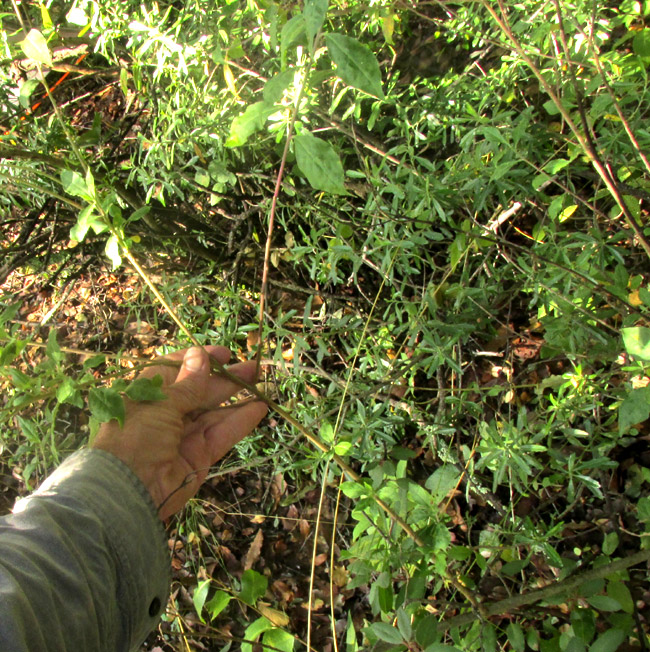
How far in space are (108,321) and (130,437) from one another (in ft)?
5.94

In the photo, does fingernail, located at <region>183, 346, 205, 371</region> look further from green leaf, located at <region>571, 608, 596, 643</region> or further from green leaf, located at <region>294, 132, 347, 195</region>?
green leaf, located at <region>571, 608, 596, 643</region>

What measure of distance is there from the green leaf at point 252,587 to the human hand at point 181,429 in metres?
0.27

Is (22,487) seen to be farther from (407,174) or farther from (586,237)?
(586,237)

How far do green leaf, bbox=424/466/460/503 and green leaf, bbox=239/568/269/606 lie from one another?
442 mm

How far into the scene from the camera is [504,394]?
6.86ft

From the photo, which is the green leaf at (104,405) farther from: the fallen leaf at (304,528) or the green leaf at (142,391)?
the fallen leaf at (304,528)

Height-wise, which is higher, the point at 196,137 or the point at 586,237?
the point at 196,137

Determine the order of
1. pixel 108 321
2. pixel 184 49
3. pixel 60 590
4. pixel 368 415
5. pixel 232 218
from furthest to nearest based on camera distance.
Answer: pixel 108 321
pixel 232 218
pixel 368 415
pixel 184 49
pixel 60 590

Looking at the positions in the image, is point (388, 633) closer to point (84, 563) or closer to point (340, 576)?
point (84, 563)

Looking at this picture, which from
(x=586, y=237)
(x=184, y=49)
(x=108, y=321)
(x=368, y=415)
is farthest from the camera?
(x=108, y=321)

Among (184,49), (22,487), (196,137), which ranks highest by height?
(184,49)

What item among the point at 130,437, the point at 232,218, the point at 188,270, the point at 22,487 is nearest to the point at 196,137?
the point at 232,218

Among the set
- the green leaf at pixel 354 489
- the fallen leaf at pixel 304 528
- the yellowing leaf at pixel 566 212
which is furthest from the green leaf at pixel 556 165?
→ the fallen leaf at pixel 304 528

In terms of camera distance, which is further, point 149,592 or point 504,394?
point 504,394
